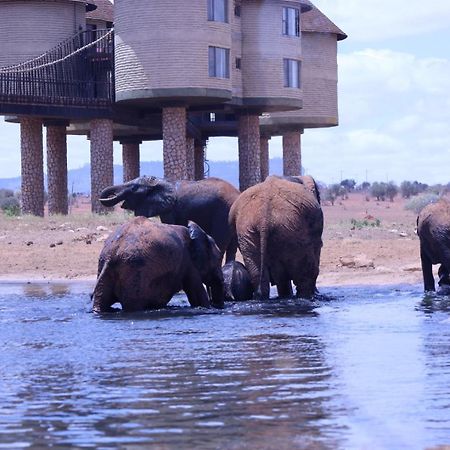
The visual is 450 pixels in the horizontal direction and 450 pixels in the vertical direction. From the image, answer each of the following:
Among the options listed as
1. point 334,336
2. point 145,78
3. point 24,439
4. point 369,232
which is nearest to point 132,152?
point 145,78

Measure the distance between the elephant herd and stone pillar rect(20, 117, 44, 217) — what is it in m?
26.9

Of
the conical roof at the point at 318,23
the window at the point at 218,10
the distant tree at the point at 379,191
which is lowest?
the distant tree at the point at 379,191

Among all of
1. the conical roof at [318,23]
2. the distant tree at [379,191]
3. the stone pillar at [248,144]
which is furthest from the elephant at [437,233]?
the distant tree at [379,191]

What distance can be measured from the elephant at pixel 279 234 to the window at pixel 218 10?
90.2ft

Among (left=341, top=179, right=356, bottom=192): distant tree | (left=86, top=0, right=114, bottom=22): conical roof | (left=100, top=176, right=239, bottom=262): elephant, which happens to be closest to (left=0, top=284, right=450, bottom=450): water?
(left=100, top=176, right=239, bottom=262): elephant

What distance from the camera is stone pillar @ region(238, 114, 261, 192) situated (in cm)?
5369

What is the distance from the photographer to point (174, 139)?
4719cm

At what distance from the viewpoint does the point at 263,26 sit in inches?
2050

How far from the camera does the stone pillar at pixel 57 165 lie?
52125 millimetres

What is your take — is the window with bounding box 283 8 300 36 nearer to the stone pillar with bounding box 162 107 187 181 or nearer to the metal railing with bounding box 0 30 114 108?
the metal railing with bounding box 0 30 114 108

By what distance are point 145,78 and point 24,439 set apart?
3651cm

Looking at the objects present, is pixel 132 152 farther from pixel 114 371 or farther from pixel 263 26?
pixel 114 371

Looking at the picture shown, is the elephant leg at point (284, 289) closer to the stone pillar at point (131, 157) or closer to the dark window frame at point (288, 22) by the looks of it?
the dark window frame at point (288, 22)

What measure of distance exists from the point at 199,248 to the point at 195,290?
1.77ft
